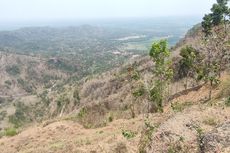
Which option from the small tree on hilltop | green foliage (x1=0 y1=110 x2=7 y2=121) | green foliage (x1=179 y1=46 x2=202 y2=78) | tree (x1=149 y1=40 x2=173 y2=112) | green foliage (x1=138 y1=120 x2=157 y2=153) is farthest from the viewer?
green foliage (x1=0 y1=110 x2=7 y2=121)

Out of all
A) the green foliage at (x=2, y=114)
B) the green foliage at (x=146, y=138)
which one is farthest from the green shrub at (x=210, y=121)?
the green foliage at (x=2, y=114)

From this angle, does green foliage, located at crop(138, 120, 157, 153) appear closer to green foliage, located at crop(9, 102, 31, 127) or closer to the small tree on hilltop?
the small tree on hilltop

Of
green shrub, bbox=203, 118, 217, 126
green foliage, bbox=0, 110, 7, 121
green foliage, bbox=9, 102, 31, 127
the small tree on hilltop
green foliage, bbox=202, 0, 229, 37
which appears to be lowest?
green foliage, bbox=0, 110, 7, 121

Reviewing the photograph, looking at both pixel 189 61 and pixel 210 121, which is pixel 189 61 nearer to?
pixel 189 61

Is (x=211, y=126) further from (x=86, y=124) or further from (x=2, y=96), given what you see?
(x=2, y=96)

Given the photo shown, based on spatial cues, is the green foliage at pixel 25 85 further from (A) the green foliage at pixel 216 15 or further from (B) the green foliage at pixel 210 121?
(B) the green foliage at pixel 210 121

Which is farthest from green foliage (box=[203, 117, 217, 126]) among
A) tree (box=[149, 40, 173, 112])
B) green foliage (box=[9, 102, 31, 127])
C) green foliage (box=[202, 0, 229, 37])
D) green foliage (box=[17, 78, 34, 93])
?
green foliage (box=[17, 78, 34, 93])

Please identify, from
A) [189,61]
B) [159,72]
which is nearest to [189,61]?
[189,61]

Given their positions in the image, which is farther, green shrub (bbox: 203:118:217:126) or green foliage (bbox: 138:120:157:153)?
green shrub (bbox: 203:118:217:126)

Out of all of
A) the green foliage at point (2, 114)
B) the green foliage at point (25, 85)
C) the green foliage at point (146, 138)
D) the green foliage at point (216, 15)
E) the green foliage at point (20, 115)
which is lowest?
the green foliage at point (25, 85)

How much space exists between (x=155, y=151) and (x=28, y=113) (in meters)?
120

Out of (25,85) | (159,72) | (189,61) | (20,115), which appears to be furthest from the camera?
(25,85)

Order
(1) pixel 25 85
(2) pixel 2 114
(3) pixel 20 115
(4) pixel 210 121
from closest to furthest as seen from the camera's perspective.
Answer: (4) pixel 210 121 < (3) pixel 20 115 < (2) pixel 2 114 < (1) pixel 25 85

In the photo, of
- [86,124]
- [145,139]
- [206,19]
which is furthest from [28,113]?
[145,139]
